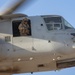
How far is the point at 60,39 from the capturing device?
1681 centimetres

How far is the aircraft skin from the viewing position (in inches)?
663

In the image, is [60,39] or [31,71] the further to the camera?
[31,71]

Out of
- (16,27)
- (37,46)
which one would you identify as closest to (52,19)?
(37,46)

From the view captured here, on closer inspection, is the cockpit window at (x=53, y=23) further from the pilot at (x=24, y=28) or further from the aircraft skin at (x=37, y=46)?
the pilot at (x=24, y=28)

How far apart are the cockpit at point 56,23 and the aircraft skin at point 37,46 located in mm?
83

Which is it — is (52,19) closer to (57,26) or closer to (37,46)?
(57,26)

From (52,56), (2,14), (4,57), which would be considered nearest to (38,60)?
(52,56)

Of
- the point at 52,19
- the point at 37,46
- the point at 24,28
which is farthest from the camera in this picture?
the point at 52,19

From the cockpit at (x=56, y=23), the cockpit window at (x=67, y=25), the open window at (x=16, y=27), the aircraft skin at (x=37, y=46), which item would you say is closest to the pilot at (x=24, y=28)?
the open window at (x=16, y=27)

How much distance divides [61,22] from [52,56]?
2.03 meters

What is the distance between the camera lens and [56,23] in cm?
1725

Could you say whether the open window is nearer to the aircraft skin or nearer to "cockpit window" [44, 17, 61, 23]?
the aircraft skin

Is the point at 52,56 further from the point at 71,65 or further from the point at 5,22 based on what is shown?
the point at 5,22

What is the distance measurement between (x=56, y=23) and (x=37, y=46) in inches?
67.9
